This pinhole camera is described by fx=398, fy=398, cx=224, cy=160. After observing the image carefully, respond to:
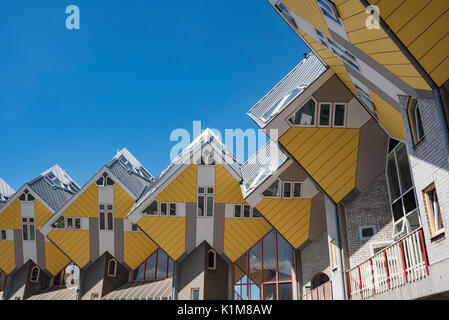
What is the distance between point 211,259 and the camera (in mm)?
23047

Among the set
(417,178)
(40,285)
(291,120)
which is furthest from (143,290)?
(417,178)

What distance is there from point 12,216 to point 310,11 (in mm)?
26122

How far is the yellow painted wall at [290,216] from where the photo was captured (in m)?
18.6

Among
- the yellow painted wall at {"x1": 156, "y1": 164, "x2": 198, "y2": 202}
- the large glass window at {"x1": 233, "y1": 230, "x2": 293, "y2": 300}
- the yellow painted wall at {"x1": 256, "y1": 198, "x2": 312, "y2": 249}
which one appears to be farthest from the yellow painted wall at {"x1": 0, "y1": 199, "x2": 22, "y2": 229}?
the yellow painted wall at {"x1": 256, "y1": 198, "x2": 312, "y2": 249}

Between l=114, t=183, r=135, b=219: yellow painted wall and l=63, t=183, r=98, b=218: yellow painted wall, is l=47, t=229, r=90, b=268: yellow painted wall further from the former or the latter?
l=114, t=183, r=135, b=219: yellow painted wall

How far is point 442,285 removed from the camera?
24.3 feet

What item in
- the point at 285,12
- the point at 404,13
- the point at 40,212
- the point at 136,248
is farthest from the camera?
the point at 40,212

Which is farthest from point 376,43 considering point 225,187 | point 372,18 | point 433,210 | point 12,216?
point 12,216

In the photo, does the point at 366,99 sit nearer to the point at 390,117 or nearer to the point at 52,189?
the point at 390,117

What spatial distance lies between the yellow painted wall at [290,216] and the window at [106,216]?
1070 cm

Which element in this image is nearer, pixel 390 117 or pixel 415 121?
pixel 415 121

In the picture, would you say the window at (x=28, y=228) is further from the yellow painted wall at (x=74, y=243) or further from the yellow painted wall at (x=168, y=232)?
the yellow painted wall at (x=168, y=232)

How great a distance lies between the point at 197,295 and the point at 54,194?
14452mm

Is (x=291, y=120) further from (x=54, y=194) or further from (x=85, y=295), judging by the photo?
(x=54, y=194)
